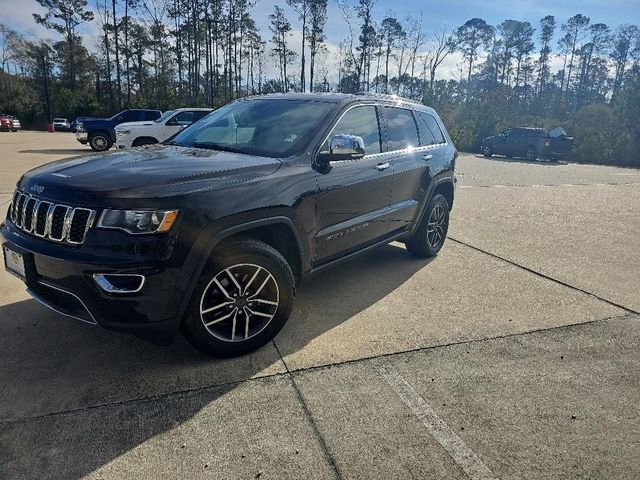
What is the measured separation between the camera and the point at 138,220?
8.26 feet

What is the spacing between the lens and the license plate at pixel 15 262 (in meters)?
2.80

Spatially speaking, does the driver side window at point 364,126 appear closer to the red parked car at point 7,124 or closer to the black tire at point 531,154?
Result: the black tire at point 531,154

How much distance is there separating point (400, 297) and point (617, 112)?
33317 millimetres

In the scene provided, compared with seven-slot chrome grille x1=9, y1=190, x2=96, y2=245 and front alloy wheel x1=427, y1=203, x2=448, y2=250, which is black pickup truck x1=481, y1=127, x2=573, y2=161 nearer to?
front alloy wheel x1=427, y1=203, x2=448, y2=250

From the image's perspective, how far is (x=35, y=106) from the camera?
5212 cm

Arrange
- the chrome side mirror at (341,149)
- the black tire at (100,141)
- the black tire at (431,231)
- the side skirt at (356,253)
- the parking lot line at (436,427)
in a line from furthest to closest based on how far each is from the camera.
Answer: the black tire at (100,141) < the black tire at (431,231) < the side skirt at (356,253) < the chrome side mirror at (341,149) < the parking lot line at (436,427)

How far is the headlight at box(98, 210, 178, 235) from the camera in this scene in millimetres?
2496

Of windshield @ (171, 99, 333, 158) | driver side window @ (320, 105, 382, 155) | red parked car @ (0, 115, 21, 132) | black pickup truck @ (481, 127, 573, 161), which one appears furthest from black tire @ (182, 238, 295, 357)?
red parked car @ (0, 115, 21, 132)

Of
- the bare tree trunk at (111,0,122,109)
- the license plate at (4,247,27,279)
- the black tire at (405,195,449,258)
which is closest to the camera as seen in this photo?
the license plate at (4,247,27,279)

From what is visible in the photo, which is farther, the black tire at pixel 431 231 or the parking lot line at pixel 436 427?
the black tire at pixel 431 231

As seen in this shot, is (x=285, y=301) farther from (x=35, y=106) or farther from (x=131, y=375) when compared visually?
(x=35, y=106)

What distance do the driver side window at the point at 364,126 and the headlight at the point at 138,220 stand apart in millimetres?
1640

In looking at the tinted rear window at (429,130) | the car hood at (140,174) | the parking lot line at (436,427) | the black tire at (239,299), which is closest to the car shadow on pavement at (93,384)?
the black tire at (239,299)

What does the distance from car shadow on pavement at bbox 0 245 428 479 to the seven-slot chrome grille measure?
0.90 metres
